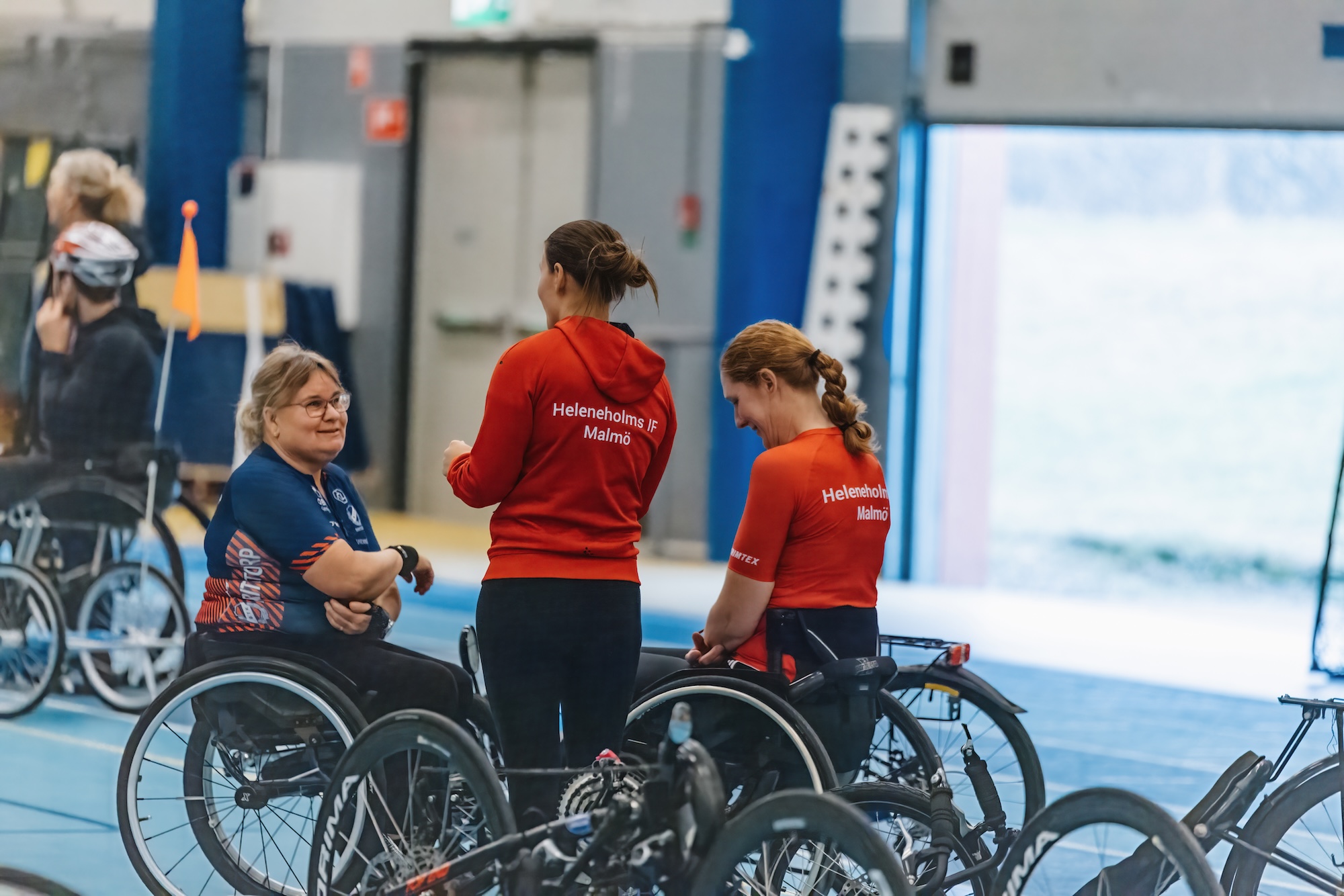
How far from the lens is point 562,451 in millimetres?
2477

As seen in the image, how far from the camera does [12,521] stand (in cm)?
464

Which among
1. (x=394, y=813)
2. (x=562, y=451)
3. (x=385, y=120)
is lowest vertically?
(x=394, y=813)

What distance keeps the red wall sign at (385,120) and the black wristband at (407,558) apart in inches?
252

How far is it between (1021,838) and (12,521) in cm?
352

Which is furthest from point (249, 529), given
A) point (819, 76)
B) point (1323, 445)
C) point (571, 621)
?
point (1323, 445)

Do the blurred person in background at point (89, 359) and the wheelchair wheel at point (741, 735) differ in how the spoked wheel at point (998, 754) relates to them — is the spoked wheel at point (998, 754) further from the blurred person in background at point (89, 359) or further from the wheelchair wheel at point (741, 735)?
the blurred person in background at point (89, 359)

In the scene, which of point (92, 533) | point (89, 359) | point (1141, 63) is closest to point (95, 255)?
point (89, 359)

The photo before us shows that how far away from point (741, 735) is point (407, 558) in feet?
2.43

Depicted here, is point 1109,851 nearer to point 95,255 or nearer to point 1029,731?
→ point 1029,731

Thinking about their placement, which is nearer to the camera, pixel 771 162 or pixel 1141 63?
pixel 1141 63

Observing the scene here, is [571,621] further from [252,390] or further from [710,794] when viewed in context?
[252,390]

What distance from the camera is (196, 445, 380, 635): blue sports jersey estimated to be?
8.95 feet

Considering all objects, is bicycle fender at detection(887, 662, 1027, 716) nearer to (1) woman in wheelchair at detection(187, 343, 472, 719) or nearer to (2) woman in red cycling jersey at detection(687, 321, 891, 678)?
(2) woman in red cycling jersey at detection(687, 321, 891, 678)

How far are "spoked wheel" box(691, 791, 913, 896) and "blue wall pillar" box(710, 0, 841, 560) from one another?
5.18 meters
